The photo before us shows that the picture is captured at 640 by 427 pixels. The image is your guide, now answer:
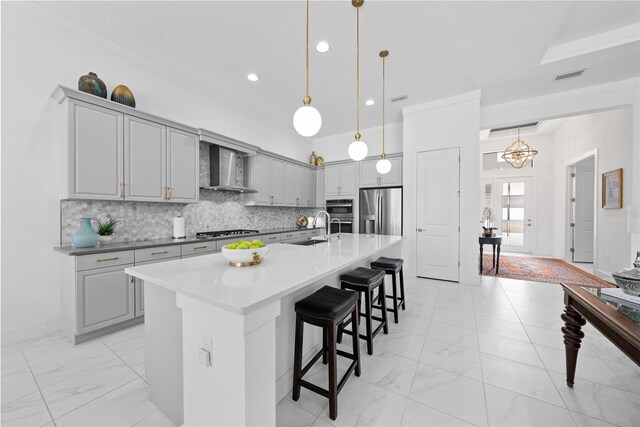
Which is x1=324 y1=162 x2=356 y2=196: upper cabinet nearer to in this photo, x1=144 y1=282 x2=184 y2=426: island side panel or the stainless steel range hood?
the stainless steel range hood

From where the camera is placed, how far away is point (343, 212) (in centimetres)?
564

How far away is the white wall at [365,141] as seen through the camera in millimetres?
5423

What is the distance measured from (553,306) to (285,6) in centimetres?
463

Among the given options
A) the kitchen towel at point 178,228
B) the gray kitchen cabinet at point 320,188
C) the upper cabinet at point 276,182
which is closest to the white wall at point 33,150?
the kitchen towel at point 178,228

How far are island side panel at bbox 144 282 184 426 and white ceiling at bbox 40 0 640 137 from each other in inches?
104

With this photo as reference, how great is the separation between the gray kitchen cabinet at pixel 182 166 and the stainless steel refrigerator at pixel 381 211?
128 inches

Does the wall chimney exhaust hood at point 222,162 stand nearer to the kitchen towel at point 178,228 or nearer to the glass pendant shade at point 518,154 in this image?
the kitchen towel at point 178,228

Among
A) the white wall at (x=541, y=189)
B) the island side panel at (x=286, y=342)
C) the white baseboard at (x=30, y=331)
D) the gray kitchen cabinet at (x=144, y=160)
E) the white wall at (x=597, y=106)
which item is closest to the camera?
the island side panel at (x=286, y=342)

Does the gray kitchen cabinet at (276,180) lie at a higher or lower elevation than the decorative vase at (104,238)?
higher

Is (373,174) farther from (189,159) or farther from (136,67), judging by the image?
(136,67)

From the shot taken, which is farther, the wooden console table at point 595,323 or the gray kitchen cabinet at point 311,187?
the gray kitchen cabinet at point 311,187

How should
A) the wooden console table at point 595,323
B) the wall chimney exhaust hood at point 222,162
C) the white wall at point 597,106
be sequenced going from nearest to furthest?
the wooden console table at point 595,323 < the white wall at point 597,106 < the wall chimney exhaust hood at point 222,162

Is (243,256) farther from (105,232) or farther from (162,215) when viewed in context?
(162,215)

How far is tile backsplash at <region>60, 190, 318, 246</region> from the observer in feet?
8.48
